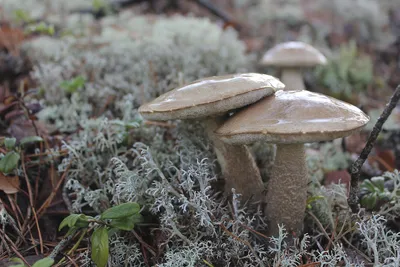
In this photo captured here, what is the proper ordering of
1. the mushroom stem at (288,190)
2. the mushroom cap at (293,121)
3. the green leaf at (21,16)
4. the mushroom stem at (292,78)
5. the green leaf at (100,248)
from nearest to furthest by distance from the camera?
the mushroom cap at (293,121) → the green leaf at (100,248) → the mushroom stem at (288,190) → the mushroom stem at (292,78) → the green leaf at (21,16)

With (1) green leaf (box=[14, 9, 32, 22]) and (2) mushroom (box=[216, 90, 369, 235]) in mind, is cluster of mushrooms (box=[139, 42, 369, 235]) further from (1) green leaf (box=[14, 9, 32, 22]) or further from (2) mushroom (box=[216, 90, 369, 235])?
(1) green leaf (box=[14, 9, 32, 22])

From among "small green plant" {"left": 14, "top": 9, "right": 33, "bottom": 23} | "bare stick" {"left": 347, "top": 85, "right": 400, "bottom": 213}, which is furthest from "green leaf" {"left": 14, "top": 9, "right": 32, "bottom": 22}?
"bare stick" {"left": 347, "top": 85, "right": 400, "bottom": 213}

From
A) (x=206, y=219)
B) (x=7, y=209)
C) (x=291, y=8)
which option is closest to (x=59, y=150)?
(x=7, y=209)

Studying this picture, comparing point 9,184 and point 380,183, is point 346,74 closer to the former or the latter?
point 380,183

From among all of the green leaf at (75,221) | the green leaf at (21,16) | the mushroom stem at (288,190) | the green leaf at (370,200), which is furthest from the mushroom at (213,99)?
the green leaf at (21,16)

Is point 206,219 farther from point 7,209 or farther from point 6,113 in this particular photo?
point 6,113

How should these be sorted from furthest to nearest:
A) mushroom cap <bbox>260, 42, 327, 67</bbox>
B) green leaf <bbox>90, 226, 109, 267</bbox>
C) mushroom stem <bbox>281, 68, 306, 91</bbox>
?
mushroom stem <bbox>281, 68, 306, 91</bbox>, mushroom cap <bbox>260, 42, 327, 67</bbox>, green leaf <bbox>90, 226, 109, 267</bbox>

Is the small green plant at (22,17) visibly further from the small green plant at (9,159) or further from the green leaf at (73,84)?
the small green plant at (9,159)
